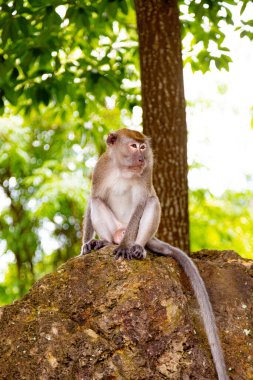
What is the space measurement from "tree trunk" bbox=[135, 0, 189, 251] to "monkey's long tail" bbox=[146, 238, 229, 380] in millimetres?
1518

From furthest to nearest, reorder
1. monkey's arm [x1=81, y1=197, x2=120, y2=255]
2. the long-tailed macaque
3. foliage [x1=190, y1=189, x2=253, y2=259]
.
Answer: foliage [x1=190, y1=189, x2=253, y2=259], monkey's arm [x1=81, y1=197, x2=120, y2=255], the long-tailed macaque

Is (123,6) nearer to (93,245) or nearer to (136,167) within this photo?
(136,167)

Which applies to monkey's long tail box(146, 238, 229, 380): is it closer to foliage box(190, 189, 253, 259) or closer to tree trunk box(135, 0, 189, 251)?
tree trunk box(135, 0, 189, 251)

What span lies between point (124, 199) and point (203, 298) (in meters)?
1.38

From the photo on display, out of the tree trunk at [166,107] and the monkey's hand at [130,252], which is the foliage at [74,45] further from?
the monkey's hand at [130,252]

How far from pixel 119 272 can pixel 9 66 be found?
12.2 ft

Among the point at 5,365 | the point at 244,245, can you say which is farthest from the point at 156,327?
the point at 244,245

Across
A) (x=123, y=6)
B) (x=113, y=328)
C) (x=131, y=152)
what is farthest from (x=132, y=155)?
(x=123, y=6)

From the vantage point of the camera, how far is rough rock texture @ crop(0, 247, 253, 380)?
12.4 ft

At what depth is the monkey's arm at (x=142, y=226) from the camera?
179 inches

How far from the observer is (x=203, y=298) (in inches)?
168

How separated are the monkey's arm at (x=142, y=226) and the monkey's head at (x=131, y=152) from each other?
30cm

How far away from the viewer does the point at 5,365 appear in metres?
3.80

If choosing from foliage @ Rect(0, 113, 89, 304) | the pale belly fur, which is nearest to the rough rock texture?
the pale belly fur
